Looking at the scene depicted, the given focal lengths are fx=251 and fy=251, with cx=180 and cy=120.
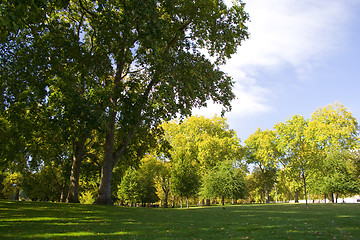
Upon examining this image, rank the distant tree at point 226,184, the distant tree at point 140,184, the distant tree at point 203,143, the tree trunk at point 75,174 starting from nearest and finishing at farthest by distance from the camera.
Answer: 1. the tree trunk at point 75,174
2. the distant tree at point 226,184
3. the distant tree at point 203,143
4. the distant tree at point 140,184

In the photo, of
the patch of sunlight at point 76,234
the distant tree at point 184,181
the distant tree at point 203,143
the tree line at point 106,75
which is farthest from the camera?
the distant tree at point 203,143

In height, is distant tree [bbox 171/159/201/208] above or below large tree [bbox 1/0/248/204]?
below

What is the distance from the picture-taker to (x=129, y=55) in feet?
68.5

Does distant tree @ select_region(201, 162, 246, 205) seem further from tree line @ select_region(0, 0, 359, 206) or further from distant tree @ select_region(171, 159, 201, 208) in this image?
tree line @ select_region(0, 0, 359, 206)

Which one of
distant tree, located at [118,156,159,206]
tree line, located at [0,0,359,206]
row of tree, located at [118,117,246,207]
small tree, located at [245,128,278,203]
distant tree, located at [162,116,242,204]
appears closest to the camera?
tree line, located at [0,0,359,206]

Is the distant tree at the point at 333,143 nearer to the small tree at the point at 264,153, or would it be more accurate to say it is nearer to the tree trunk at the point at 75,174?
the small tree at the point at 264,153

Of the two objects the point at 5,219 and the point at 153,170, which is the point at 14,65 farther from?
the point at 153,170

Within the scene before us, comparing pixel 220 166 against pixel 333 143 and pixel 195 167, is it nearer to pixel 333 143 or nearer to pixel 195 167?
pixel 195 167

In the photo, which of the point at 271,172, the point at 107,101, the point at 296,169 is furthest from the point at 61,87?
the point at 271,172

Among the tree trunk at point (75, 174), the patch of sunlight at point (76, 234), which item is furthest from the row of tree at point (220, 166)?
the patch of sunlight at point (76, 234)

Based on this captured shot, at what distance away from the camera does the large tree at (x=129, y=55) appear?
1612 cm

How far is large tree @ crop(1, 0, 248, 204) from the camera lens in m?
16.1

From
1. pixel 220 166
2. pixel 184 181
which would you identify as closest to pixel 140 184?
pixel 184 181

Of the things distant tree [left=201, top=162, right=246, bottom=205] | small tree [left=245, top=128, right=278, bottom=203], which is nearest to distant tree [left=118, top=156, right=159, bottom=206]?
distant tree [left=201, top=162, right=246, bottom=205]
